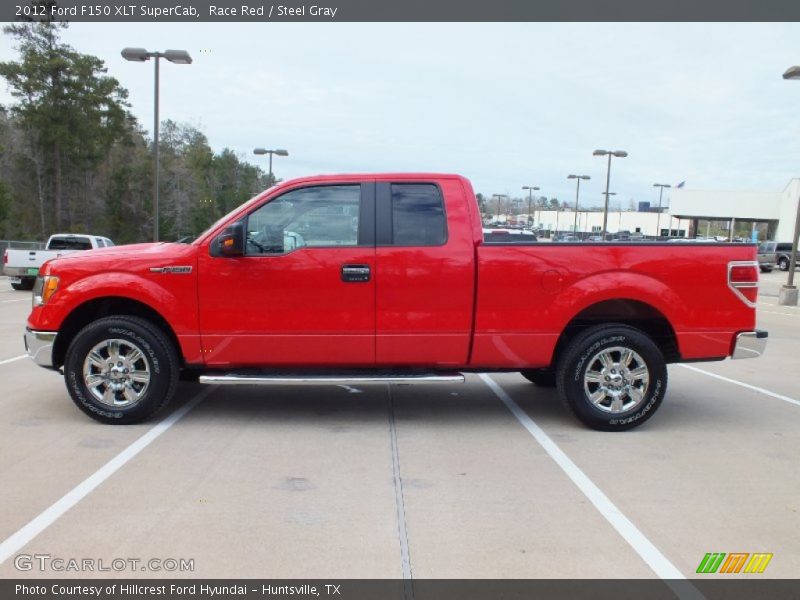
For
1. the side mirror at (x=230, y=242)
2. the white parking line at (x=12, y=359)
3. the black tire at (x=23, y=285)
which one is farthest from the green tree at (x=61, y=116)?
the side mirror at (x=230, y=242)

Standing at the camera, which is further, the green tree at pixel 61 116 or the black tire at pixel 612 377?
the green tree at pixel 61 116

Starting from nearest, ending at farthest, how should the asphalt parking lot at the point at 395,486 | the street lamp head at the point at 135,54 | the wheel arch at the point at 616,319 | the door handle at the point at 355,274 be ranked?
1. the asphalt parking lot at the point at 395,486
2. the door handle at the point at 355,274
3. the wheel arch at the point at 616,319
4. the street lamp head at the point at 135,54

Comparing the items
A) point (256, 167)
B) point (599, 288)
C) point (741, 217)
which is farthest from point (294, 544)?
point (256, 167)

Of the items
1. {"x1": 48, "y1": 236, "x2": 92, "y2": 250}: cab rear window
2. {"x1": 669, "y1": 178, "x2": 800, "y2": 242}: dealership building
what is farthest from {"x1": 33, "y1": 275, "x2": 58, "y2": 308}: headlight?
{"x1": 669, "y1": 178, "x2": 800, "y2": 242}: dealership building

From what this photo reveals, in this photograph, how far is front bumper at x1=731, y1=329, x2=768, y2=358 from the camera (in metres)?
6.10

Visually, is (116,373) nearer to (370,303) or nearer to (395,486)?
(370,303)

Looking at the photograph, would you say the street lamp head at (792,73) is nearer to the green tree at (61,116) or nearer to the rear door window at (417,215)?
the rear door window at (417,215)

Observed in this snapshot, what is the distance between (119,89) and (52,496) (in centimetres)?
5324

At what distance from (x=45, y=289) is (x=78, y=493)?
2.27 meters

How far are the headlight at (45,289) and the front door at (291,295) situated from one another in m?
1.27

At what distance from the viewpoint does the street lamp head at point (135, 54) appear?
19219 mm

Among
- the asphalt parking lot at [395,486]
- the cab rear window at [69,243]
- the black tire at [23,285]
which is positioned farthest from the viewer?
the black tire at [23,285]

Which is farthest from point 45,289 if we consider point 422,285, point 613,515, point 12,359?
point 613,515

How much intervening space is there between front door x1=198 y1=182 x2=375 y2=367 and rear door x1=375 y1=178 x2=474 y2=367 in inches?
5.1
